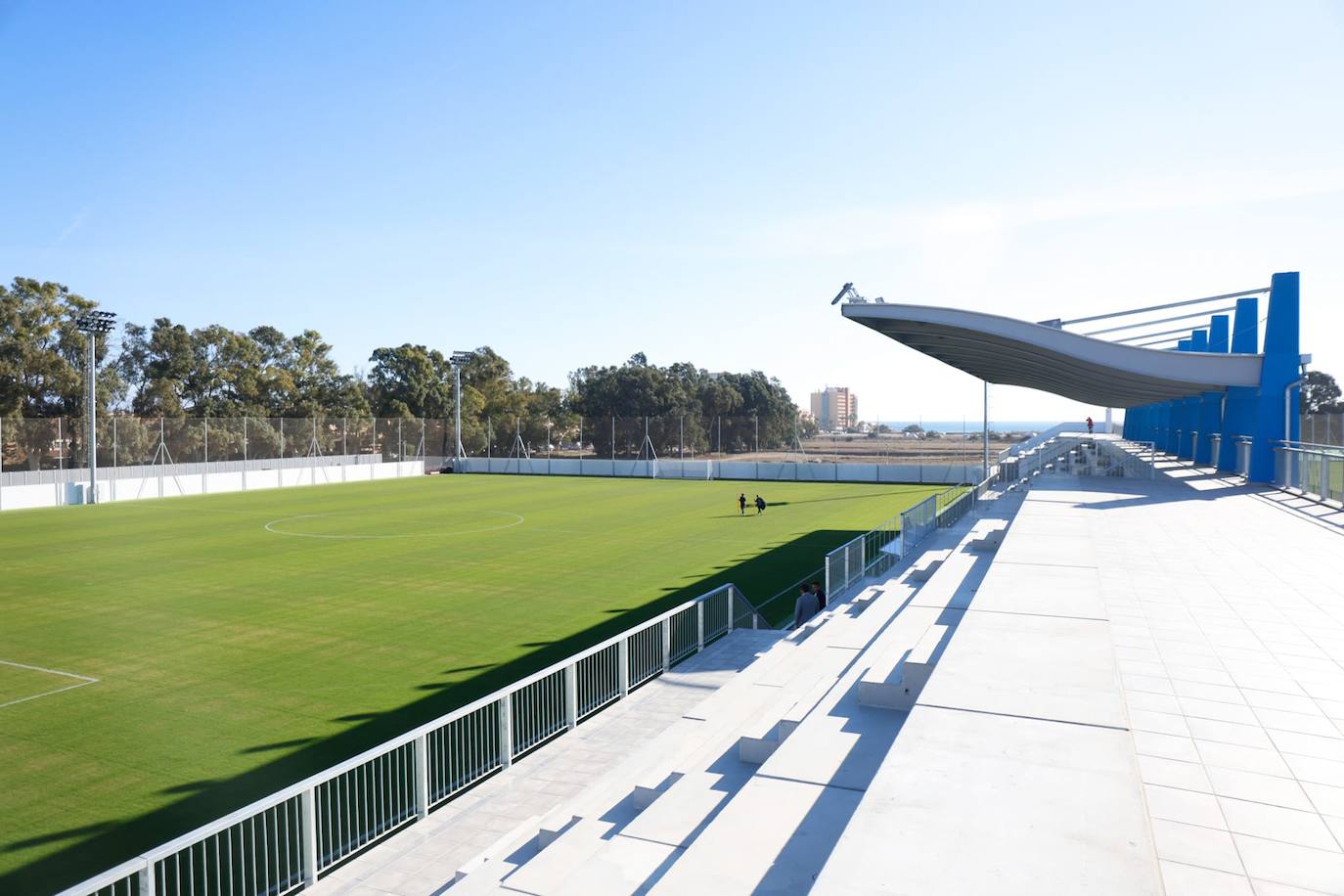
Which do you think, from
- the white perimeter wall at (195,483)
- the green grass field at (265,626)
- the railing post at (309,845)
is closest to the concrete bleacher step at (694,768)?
the railing post at (309,845)

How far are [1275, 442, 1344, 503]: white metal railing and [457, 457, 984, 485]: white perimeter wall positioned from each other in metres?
27.2

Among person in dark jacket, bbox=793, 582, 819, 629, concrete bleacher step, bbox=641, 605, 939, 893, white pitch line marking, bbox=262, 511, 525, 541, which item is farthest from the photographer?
white pitch line marking, bbox=262, 511, 525, 541

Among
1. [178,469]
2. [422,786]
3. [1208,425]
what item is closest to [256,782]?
[422,786]

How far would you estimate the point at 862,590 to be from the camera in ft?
58.2

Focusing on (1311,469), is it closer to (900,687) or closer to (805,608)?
(805,608)

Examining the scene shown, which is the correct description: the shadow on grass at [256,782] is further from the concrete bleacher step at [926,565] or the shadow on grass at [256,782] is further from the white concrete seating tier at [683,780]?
the concrete bleacher step at [926,565]

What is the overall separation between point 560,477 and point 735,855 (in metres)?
56.9

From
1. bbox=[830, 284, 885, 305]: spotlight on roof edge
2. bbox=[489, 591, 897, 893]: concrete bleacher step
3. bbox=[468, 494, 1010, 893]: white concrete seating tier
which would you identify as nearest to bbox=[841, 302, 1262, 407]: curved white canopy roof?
bbox=[830, 284, 885, 305]: spotlight on roof edge

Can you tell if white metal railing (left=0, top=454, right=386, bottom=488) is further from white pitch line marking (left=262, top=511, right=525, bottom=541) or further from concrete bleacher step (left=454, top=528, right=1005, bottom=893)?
concrete bleacher step (left=454, top=528, right=1005, bottom=893)

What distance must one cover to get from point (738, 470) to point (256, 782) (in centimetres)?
5120

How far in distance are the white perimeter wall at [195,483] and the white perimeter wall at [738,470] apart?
821cm

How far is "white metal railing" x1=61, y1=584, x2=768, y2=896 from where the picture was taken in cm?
650

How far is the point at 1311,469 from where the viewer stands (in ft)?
70.9

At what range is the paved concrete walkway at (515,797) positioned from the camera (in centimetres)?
698
